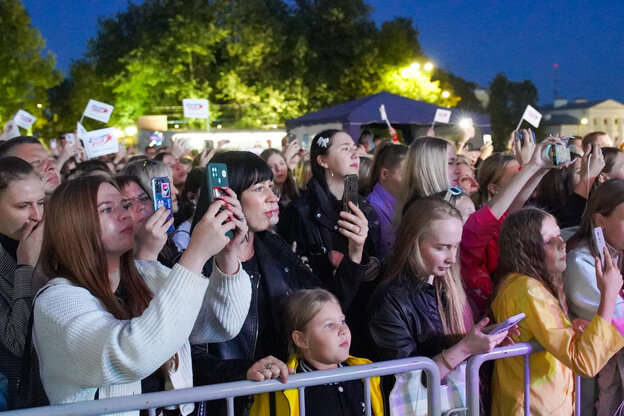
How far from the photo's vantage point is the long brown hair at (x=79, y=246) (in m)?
2.24

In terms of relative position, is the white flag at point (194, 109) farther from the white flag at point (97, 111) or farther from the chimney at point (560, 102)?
the chimney at point (560, 102)

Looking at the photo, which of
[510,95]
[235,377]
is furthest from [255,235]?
[510,95]

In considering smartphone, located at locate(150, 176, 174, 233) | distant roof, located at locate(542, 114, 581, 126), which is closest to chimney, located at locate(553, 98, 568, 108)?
distant roof, located at locate(542, 114, 581, 126)

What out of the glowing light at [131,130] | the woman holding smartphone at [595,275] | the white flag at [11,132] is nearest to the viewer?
the woman holding smartphone at [595,275]

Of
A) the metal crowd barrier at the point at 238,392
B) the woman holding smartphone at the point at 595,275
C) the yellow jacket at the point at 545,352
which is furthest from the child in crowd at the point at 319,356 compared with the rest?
the woman holding smartphone at the point at 595,275

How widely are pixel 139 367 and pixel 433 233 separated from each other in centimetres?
168

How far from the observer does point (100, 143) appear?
25.5ft

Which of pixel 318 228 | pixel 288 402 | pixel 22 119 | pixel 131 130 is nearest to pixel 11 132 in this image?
pixel 22 119

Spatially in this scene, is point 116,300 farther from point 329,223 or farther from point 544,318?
point 329,223

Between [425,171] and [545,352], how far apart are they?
5.25 ft

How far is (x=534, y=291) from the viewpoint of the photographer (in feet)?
10.1

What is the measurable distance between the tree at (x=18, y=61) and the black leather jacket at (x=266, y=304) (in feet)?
96.1

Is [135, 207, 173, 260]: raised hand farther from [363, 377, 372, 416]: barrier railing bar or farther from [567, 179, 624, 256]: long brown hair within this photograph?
[567, 179, 624, 256]: long brown hair

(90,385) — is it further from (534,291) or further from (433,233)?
(534,291)
